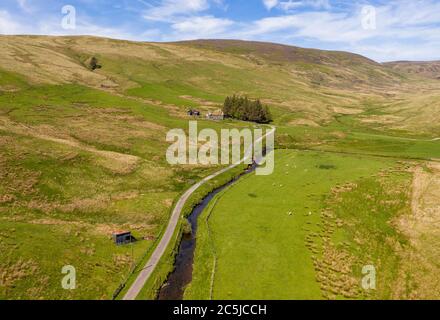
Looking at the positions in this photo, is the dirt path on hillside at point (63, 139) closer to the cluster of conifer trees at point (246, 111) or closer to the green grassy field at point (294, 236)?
the green grassy field at point (294, 236)

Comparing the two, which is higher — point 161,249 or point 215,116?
point 215,116

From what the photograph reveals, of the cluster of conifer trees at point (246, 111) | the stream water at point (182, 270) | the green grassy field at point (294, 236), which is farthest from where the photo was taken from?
the cluster of conifer trees at point (246, 111)

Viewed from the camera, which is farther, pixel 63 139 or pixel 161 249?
pixel 63 139

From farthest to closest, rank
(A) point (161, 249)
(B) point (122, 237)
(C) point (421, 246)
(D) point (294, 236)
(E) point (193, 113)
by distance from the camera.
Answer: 1. (E) point (193, 113)
2. (D) point (294, 236)
3. (B) point (122, 237)
4. (A) point (161, 249)
5. (C) point (421, 246)

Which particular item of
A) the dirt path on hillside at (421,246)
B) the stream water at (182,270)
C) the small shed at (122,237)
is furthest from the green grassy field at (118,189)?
the dirt path on hillside at (421,246)

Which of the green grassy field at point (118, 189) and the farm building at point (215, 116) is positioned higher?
the farm building at point (215, 116)

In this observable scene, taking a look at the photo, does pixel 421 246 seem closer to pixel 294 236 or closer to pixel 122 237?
pixel 294 236

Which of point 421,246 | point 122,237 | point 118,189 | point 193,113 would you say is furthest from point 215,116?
point 421,246

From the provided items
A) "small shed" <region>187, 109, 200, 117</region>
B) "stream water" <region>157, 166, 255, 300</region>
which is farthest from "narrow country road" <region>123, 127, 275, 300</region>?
"small shed" <region>187, 109, 200, 117</region>

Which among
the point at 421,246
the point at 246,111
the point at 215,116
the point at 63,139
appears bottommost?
the point at 421,246
